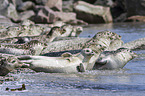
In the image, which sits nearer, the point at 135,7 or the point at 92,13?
the point at 92,13

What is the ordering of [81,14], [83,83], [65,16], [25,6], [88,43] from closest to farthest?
[83,83], [88,43], [65,16], [81,14], [25,6]

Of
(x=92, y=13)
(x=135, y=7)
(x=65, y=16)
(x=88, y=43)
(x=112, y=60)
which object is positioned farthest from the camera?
(x=135, y=7)

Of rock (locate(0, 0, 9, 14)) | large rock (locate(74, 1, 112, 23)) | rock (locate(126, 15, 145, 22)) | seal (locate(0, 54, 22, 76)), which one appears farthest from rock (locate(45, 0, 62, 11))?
seal (locate(0, 54, 22, 76))

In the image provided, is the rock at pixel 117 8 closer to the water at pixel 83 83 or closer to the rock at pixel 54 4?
the rock at pixel 54 4

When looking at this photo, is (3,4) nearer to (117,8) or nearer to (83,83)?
(117,8)

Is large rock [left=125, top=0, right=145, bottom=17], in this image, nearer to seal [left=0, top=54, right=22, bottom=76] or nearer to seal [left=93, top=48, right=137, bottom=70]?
seal [left=93, top=48, right=137, bottom=70]

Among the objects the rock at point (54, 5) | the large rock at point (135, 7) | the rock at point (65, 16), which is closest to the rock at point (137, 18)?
the large rock at point (135, 7)

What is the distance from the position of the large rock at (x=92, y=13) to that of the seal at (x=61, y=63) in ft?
51.2

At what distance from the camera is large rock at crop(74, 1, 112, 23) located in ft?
64.0

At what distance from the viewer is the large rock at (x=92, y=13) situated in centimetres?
1952

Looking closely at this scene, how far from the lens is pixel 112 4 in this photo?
24406 millimetres

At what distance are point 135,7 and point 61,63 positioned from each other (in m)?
17.5

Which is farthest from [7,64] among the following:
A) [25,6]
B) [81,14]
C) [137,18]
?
[25,6]

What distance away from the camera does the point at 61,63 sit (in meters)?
3.88
